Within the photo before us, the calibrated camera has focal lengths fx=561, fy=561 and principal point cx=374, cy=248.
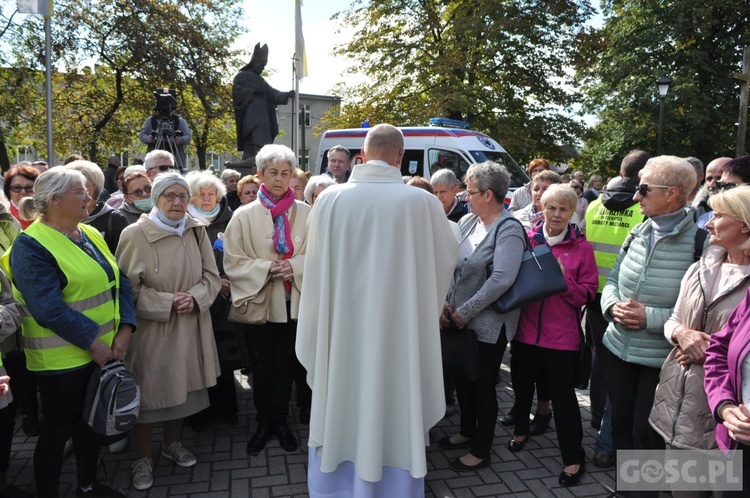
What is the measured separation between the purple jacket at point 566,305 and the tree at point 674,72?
17193 millimetres

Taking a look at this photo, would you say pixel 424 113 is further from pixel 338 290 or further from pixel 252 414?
pixel 338 290

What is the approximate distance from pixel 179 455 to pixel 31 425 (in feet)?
4.51

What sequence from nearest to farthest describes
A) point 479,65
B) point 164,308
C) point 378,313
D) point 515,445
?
point 378,313 < point 164,308 < point 515,445 < point 479,65

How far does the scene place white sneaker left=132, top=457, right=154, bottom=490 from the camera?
3.45 m

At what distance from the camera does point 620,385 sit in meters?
3.23

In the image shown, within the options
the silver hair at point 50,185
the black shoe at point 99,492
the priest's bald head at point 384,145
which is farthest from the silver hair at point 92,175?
the priest's bald head at point 384,145

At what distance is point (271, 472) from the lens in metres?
3.68

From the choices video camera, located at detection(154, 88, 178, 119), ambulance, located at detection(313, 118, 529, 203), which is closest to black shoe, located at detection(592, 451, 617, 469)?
video camera, located at detection(154, 88, 178, 119)

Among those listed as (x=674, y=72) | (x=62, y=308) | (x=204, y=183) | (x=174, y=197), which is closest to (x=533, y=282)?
(x=174, y=197)

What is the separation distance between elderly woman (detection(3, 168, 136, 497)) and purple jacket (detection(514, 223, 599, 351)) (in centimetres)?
257

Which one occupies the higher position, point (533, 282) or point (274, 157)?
point (274, 157)

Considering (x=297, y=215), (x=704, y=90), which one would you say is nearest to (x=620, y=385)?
(x=297, y=215)

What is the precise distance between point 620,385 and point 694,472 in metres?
0.58

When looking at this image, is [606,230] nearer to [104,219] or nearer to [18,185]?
[104,219]
